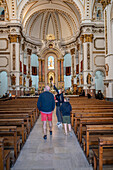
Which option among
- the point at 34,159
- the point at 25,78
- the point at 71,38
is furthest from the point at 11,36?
the point at 34,159

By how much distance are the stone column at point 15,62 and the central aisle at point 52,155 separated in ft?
60.7

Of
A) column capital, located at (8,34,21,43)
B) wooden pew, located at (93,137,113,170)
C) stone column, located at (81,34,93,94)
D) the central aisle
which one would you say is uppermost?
column capital, located at (8,34,21,43)

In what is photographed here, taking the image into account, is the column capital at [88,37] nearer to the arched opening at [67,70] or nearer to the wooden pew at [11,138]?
the arched opening at [67,70]

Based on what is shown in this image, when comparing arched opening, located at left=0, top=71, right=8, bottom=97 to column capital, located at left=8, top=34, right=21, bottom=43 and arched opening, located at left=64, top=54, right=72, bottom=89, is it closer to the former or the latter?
column capital, located at left=8, top=34, right=21, bottom=43

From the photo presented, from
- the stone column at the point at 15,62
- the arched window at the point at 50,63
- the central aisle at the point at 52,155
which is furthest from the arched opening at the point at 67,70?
the central aisle at the point at 52,155

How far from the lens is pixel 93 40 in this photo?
83.7ft

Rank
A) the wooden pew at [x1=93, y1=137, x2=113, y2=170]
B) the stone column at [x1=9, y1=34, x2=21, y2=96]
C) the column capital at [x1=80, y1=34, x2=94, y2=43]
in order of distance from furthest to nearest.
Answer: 1. the column capital at [x1=80, y1=34, x2=94, y2=43]
2. the stone column at [x1=9, y1=34, x2=21, y2=96]
3. the wooden pew at [x1=93, y1=137, x2=113, y2=170]

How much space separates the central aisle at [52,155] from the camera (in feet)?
13.4

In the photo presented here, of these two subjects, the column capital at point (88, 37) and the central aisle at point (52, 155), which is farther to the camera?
the column capital at point (88, 37)

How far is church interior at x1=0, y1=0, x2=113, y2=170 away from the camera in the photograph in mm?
4375

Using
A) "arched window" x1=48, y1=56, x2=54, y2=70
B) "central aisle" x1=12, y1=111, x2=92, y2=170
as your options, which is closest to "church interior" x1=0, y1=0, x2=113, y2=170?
"central aisle" x1=12, y1=111, x2=92, y2=170

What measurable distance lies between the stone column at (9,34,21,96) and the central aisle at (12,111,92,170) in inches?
728

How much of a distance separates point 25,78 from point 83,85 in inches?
427

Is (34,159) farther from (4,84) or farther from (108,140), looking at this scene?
(4,84)
